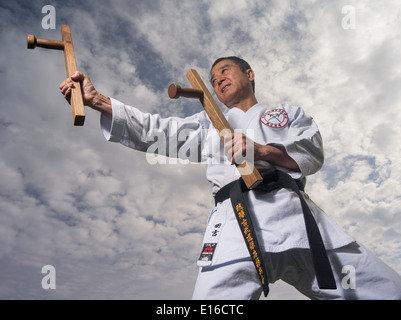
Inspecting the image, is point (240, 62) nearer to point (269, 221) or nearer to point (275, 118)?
point (275, 118)

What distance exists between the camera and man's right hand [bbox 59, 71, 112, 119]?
244 cm

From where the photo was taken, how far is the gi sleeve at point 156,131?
2.60 m

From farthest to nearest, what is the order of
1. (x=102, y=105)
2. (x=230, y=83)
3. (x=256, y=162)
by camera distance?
(x=230, y=83) → (x=102, y=105) → (x=256, y=162)

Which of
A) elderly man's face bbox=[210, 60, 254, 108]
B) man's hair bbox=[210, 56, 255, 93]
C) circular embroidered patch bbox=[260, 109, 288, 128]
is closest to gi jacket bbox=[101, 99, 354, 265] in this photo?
circular embroidered patch bbox=[260, 109, 288, 128]

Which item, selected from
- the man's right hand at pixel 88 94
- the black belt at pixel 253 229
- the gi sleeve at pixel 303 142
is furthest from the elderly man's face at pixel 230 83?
the man's right hand at pixel 88 94

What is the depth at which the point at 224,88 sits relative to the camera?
3150mm

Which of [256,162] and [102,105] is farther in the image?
[102,105]

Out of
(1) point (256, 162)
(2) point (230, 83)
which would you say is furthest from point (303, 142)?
(2) point (230, 83)

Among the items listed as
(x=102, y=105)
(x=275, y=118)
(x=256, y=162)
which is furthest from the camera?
(x=275, y=118)

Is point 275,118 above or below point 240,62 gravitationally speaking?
below

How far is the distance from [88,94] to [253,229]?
1.53 metres

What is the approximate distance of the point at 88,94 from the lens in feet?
8.19

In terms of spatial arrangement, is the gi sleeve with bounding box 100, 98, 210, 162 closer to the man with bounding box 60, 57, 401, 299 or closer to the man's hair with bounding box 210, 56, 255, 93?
the man with bounding box 60, 57, 401, 299
